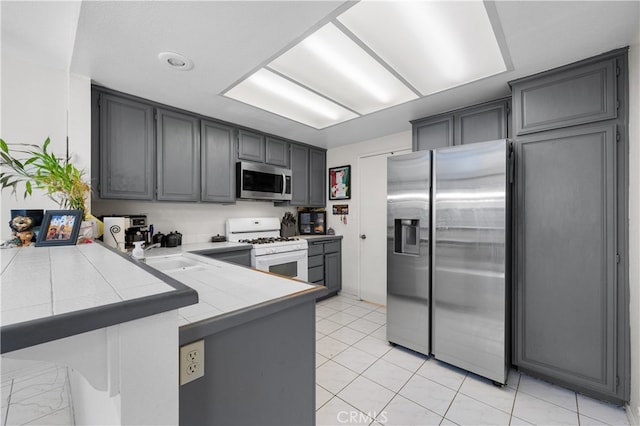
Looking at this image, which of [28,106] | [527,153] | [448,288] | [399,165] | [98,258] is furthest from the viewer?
[399,165]

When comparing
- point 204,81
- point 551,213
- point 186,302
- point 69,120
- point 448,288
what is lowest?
point 448,288

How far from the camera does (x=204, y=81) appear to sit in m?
2.23

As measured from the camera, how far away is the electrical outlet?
71 centimetres

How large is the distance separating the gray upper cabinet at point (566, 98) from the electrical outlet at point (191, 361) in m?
2.68

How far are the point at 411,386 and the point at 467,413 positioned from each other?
393 millimetres

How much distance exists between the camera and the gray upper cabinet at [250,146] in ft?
11.0

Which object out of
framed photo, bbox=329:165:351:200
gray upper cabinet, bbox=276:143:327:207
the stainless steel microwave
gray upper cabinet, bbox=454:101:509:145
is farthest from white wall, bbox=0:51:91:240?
gray upper cabinet, bbox=454:101:509:145

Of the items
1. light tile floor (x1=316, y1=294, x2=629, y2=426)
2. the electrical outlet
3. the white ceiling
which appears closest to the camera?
the electrical outlet

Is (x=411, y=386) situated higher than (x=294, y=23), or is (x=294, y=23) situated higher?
(x=294, y=23)

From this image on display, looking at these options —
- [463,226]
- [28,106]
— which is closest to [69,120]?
[28,106]

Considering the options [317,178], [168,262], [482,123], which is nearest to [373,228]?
[317,178]

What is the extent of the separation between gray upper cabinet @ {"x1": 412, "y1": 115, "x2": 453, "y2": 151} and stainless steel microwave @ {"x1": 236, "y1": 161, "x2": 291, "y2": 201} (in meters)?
1.80

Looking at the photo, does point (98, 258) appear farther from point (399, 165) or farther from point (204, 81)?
point (399, 165)

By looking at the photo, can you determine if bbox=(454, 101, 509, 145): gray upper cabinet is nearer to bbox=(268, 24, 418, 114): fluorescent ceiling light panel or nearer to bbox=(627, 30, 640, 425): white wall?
bbox=(268, 24, 418, 114): fluorescent ceiling light panel
